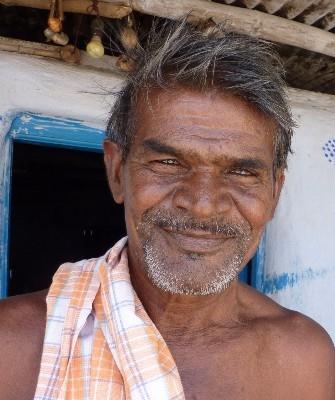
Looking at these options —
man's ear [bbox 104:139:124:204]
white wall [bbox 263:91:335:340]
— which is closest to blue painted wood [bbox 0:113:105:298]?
man's ear [bbox 104:139:124:204]

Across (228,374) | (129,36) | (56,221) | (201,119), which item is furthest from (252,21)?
(56,221)

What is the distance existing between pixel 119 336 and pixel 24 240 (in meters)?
3.11

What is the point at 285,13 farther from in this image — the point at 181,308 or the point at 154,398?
the point at 154,398

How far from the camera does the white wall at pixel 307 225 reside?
8.45 feet

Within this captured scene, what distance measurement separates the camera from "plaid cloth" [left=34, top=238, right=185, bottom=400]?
4.16 feet

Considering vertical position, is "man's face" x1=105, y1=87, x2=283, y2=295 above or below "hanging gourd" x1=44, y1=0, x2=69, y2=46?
below

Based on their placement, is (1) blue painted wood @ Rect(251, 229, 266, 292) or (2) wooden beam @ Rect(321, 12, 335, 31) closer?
(2) wooden beam @ Rect(321, 12, 335, 31)

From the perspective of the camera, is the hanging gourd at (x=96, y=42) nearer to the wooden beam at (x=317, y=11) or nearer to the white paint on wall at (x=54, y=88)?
the white paint on wall at (x=54, y=88)

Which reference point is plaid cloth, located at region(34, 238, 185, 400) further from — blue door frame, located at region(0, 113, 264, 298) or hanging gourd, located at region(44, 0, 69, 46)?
hanging gourd, located at region(44, 0, 69, 46)

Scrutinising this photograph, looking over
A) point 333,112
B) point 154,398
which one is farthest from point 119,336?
point 333,112

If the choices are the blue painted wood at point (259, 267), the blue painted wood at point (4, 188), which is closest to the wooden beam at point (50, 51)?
the blue painted wood at point (4, 188)

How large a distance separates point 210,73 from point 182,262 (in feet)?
1.75

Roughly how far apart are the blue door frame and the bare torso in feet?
1.79

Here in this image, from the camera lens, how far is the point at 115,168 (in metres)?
1.60
